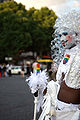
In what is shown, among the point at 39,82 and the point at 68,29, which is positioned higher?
the point at 68,29

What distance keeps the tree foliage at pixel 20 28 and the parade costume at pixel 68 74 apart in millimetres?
35932

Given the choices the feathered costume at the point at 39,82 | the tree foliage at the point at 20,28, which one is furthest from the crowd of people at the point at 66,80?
the tree foliage at the point at 20,28

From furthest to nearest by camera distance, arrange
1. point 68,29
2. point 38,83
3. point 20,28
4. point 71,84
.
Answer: point 20,28, point 38,83, point 68,29, point 71,84

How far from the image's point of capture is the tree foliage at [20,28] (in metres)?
40.2

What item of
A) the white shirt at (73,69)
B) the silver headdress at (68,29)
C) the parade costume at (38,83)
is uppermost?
the silver headdress at (68,29)

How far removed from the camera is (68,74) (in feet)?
8.82

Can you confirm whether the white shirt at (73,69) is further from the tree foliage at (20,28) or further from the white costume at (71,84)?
the tree foliage at (20,28)

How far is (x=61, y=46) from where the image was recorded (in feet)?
10.2

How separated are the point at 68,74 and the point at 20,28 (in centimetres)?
3858

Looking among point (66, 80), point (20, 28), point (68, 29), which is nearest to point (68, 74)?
point (66, 80)

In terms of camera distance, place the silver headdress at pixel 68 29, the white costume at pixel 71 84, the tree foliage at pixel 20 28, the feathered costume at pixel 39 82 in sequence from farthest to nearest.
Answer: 1. the tree foliage at pixel 20 28
2. the feathered costume at pixel 39 82
3. the silver headdress at pixel 68 29
4. the white costume at pixel 71 84

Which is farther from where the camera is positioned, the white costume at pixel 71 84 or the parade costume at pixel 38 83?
the parade costume at pixel 38 83

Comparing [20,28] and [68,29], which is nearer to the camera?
[68,29]

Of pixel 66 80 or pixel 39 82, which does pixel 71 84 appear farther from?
pixel 39 82
